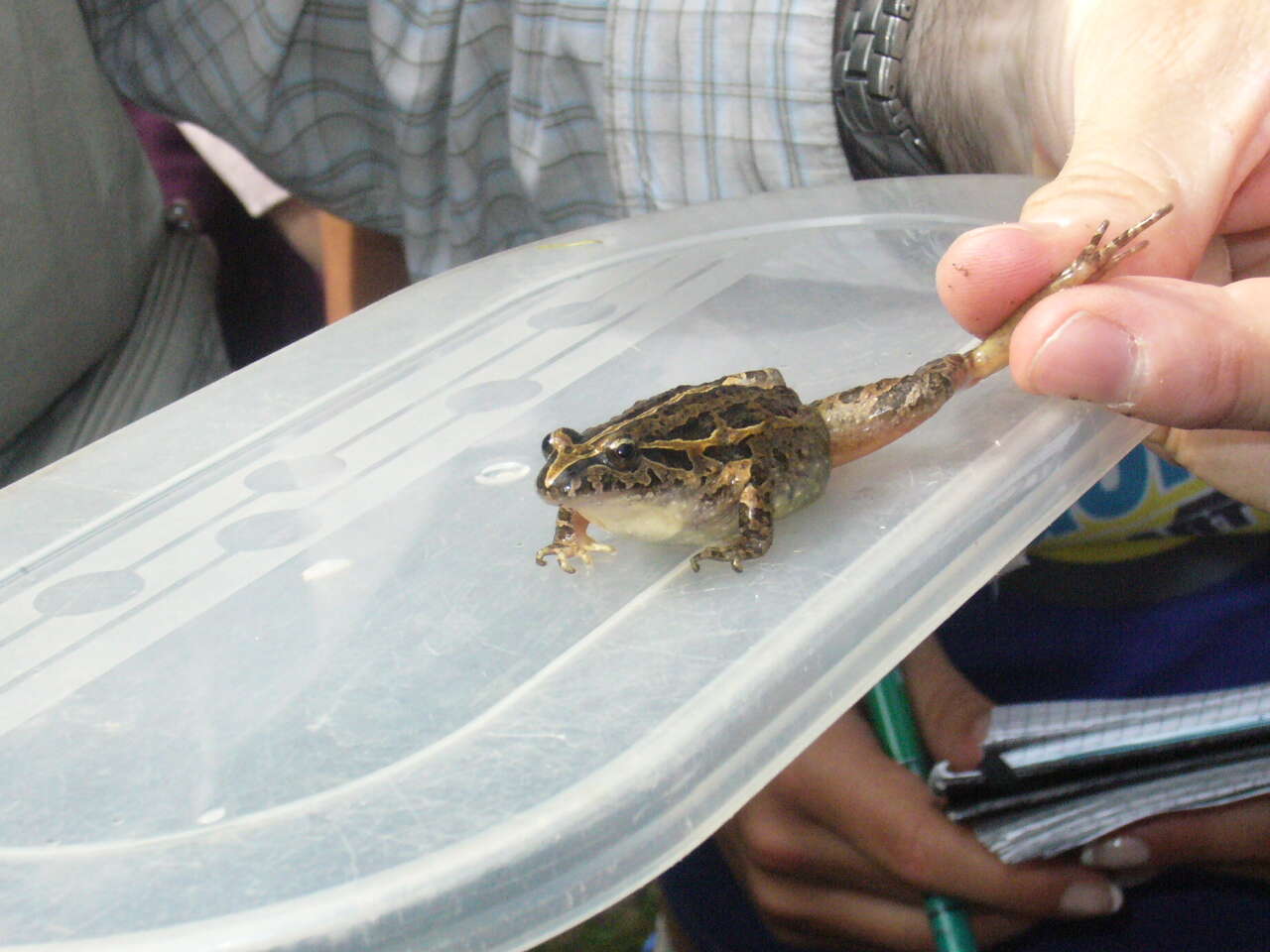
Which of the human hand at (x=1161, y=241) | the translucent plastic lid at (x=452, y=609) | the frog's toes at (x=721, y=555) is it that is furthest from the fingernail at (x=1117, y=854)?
the frog's toes at (x=721, y=555)

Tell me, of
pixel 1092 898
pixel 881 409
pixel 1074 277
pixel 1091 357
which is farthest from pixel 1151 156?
pixel 1092 898

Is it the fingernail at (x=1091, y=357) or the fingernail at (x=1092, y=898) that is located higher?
the fingernail at (x=1091, y=357)

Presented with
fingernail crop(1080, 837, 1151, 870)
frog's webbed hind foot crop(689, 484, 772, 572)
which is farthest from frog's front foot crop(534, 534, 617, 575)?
fingernail crop(1080, 837, 1151, 870)

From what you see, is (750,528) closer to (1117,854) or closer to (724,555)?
(724,555)

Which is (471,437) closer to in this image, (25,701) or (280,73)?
(25,701)

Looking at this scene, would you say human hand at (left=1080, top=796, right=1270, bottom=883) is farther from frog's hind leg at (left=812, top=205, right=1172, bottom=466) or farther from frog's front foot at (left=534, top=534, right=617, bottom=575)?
frog's front foot at (left=534, top=534, right=617, bottom=575)

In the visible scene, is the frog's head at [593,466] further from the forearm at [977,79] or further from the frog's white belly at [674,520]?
the forearm at [977,79]
